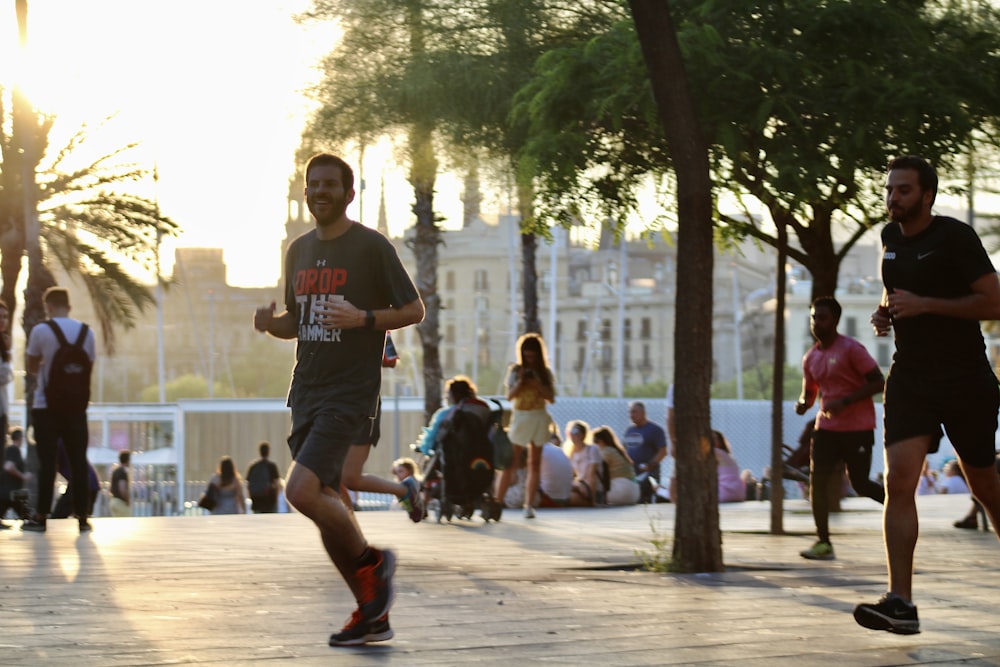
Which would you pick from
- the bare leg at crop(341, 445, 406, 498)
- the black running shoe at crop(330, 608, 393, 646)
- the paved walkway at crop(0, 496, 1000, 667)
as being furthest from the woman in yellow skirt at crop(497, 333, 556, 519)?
the black running shoe at crop(330, 608, 393, 646)

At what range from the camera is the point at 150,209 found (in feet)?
89.0

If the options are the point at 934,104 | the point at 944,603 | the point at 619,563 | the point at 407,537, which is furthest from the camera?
the point at 407,537

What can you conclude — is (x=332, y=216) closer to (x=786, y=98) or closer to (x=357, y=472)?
(x=357, y=472)

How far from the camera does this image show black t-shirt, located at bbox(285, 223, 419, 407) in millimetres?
6238

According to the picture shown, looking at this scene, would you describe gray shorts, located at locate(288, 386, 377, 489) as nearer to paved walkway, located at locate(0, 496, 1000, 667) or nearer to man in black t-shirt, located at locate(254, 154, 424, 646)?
man in black t-shirt, located at locate(254, 154, 424, 646)

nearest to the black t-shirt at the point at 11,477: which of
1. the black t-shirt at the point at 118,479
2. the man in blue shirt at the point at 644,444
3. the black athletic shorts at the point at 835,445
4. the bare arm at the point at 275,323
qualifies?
the black t-shirt at the point at 118,479

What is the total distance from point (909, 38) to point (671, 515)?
6.55m

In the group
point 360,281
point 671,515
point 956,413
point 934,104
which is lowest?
point 671,515

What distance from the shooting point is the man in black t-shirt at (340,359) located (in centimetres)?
615

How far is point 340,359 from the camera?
6238mm

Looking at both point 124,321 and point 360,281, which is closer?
point 360,281

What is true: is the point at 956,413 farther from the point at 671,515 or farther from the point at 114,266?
the point at 114,266

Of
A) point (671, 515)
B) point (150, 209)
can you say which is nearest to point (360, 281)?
point (671, 515)

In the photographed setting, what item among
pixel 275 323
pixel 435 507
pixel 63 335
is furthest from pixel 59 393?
pixel 275 323
